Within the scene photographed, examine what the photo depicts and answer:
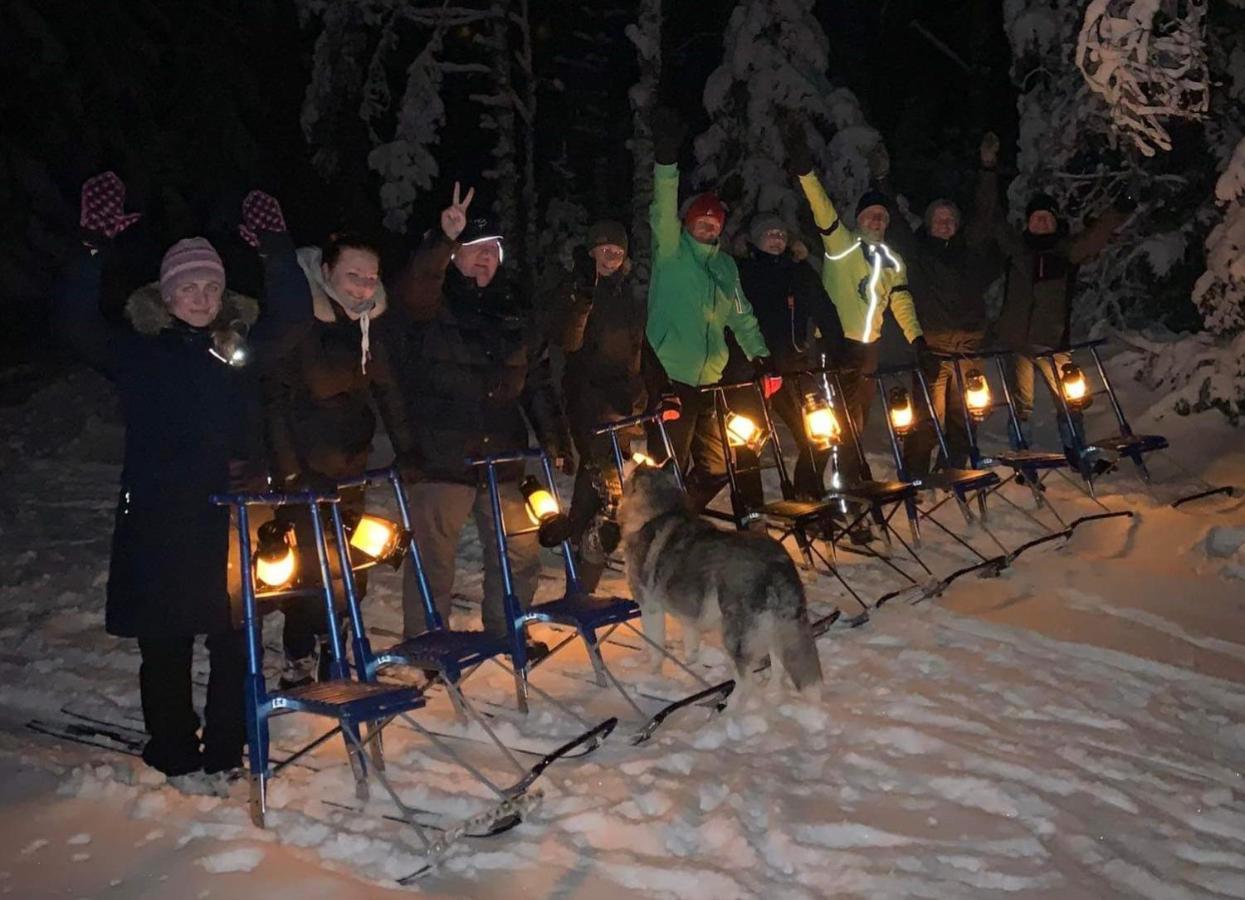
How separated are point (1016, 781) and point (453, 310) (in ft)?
11.2

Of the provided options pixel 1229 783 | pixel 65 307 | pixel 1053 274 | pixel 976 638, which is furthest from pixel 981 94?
pixel 65 307

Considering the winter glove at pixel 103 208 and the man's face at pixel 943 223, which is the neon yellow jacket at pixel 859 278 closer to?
the man's face at pixel 943 223

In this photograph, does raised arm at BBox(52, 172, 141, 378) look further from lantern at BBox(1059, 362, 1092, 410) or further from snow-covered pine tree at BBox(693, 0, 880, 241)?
snow-covered pine tree at BBox(693, 0, 880, 241)

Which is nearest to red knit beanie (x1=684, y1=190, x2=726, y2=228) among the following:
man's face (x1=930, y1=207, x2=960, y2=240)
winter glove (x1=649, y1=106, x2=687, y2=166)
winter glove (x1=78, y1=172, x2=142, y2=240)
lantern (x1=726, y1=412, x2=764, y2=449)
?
winter glove (x1=649, y1=106, x2=687, y2=166)

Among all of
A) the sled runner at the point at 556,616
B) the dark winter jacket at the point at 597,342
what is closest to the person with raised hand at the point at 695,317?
the dark winter jacket at the point at 597,342

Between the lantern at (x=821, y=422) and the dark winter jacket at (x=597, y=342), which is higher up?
the dark winter jacket at (x=597, y=342)

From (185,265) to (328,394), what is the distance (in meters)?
1.08

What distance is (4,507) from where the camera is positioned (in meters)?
9.77

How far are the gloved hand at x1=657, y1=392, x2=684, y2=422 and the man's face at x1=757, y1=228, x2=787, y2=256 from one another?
169 cm

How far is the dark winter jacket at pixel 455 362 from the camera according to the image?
4.90 meters

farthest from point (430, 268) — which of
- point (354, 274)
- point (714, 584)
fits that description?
point (714, 584)

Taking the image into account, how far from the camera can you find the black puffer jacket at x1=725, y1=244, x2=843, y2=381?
757 cm

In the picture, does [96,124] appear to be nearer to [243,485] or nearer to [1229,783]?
[243,485]

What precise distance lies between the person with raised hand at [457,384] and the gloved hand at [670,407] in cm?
96
